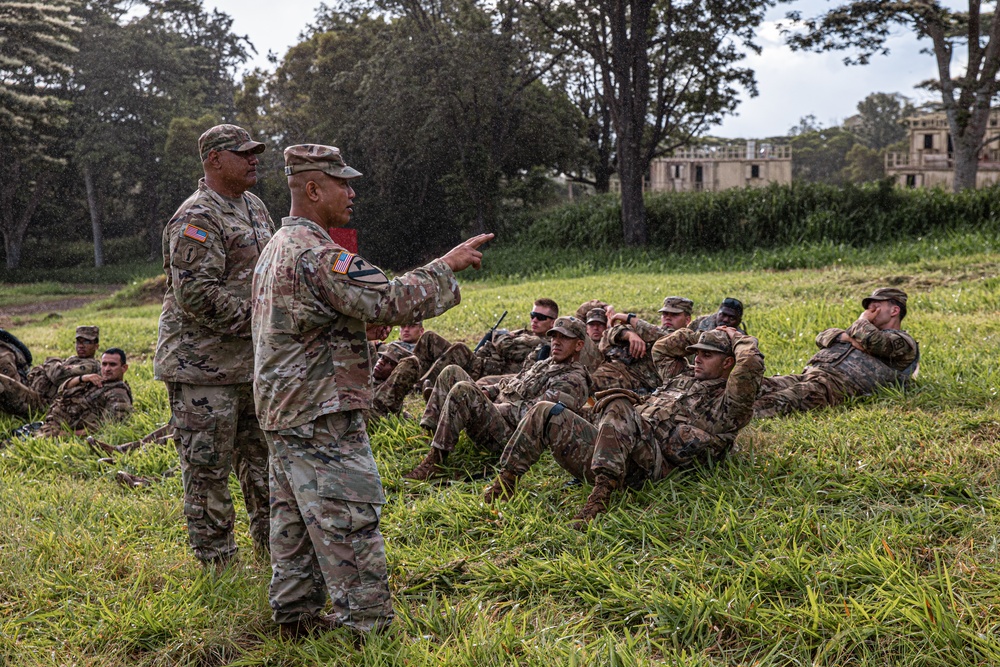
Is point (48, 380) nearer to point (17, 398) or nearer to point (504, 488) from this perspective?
point (17, 398)

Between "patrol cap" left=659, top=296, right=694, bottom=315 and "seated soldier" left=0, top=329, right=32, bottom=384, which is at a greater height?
"patrol cap" left=659, top=296, right=694, bottom=315

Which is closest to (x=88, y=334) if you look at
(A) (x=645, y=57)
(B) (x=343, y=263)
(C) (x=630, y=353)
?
(C) (x=630, y=353)

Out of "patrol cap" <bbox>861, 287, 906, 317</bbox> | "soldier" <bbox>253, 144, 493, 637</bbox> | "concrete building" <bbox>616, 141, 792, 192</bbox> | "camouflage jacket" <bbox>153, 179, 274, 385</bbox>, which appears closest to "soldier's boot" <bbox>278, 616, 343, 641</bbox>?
"soldier" <bbox>253, 144, 493, 637</bbox>

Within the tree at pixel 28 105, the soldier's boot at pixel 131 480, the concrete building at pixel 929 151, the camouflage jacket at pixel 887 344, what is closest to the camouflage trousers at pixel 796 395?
the camouflage jacket at pixel 887 344

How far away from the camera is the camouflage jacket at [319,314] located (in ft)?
10.3

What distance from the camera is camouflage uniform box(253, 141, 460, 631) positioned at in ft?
10.4

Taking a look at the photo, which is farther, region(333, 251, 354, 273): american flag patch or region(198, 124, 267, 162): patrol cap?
region(198, 124, 267, 162): patrol cap

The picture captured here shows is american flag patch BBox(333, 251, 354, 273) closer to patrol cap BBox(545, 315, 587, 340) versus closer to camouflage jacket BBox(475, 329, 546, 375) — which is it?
patrol cap BBox(545, 315, 587, 340)

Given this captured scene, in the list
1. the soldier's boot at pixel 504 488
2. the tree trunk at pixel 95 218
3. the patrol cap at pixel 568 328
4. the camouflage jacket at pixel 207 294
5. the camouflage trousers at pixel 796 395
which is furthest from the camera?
the tree trunk at pixel 95 218

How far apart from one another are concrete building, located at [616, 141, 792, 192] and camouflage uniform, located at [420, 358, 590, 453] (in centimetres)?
4352

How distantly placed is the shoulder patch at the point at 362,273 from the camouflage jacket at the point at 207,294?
1.03 m

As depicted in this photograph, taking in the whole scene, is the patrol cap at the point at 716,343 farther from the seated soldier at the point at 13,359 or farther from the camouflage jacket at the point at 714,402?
the seated soldier at the point at 13,359

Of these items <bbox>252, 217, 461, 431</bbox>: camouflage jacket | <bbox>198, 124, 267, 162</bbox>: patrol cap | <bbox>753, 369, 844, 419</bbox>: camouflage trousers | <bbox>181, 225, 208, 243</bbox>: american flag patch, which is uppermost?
<bbox>198, 124, 267, 162</bbox>: patrol cap

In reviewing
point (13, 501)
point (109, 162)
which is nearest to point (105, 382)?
point (13, 501)
